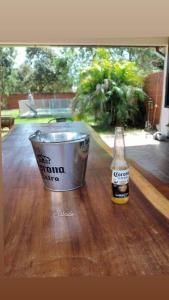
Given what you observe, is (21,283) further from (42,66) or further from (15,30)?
(42,66)

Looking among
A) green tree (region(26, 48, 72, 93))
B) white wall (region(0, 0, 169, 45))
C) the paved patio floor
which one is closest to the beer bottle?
white wall (region(0, 0, 169, 45))

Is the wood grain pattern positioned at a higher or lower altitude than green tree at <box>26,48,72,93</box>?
lower

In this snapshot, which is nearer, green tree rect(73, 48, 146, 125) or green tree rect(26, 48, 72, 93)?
green tree rect(73, 48, 146, 125)

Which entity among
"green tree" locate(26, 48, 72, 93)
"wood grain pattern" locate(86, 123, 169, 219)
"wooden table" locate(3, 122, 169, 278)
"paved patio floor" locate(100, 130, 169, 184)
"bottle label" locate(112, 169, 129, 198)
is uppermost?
"green tree" locate(26, 48, 72, 93)

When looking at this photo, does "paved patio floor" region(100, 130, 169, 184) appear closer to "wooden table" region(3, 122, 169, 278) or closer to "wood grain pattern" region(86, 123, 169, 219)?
"wood grain pattern" region(86, 123, 169, 219)

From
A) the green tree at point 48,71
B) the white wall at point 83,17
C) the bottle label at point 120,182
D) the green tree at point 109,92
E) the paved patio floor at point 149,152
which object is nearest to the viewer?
the white wall at point 83,17

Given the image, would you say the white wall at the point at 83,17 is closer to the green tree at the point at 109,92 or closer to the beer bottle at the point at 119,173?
the beer bottle at the point at 119,173

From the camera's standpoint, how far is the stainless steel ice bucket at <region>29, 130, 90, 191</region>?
73cm

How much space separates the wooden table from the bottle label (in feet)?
0.12

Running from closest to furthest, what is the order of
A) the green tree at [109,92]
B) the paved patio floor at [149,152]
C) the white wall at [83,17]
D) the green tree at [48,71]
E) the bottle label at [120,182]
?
1. the white wall at [83,17]
2. the bottle label at [120,182]
3. the paved patio floor at [149,152]
4. the green tree at [109,92]
5. the green tree at [48,71]

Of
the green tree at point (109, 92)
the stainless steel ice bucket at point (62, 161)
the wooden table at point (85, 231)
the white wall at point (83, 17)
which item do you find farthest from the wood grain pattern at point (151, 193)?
the green tree at point (109, 92)

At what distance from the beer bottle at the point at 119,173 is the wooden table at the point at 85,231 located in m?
A: 0.03

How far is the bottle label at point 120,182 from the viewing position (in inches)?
27.7

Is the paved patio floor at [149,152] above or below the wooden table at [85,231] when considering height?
below
